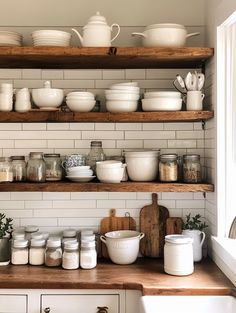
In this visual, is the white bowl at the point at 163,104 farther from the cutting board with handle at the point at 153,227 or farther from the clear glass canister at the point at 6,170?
the clear glass canister at the point at 6,170

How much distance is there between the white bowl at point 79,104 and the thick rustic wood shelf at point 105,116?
0.19 feet

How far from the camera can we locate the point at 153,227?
3.08 meters

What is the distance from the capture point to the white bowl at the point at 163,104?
278 centimetres

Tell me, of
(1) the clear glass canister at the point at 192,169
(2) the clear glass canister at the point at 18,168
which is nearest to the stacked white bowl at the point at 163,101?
(1) the clear glass canister at the point at 192,169

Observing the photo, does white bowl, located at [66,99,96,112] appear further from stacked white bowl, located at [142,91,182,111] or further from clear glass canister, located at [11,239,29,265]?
clear glass canister, located at [11,239,29,265]

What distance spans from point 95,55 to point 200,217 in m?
1.28

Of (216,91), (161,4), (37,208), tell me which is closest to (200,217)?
(216,91)

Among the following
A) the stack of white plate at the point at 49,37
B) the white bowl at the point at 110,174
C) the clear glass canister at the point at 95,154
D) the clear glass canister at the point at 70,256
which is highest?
the stack of white plate at the point at 49,37

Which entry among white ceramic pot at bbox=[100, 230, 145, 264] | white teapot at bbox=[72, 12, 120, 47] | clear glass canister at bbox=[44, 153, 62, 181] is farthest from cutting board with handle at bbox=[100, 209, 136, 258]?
white teapot at bbox=[72, 12, 120, 47]

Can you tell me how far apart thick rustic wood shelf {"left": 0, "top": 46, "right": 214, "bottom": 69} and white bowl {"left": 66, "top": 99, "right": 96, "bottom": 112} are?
259mm

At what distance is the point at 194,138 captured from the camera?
3117mm

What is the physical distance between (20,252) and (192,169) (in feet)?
3.92

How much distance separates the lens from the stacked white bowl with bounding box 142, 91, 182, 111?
2783mm

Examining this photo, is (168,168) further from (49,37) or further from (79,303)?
(49,37)
